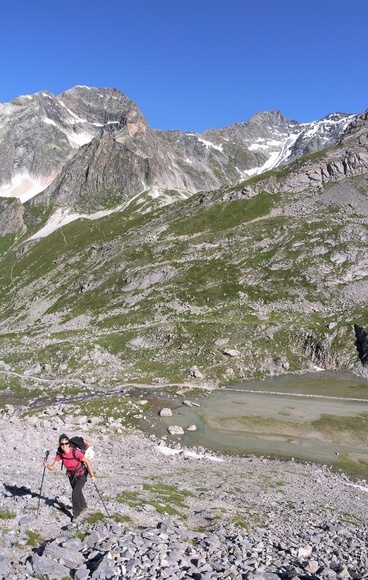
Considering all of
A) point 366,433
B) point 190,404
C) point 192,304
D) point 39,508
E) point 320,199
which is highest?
point 320,199

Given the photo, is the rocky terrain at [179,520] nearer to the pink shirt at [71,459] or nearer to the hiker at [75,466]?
the hiker at [75,466]

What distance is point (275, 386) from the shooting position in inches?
2707

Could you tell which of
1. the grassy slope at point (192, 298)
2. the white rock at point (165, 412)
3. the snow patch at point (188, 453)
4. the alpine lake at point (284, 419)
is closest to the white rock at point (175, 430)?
the alpine lake at point (284, 419)

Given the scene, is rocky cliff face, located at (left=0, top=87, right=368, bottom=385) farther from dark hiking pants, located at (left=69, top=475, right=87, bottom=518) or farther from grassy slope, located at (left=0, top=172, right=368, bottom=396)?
dark hiking pants, located at (left=69, top=475, right=87, bottom=518)

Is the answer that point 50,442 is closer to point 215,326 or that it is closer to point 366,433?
point 366,433

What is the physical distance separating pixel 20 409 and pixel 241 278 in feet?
233

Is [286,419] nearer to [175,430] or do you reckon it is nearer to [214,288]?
[175,430]

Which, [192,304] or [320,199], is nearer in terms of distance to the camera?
[192,304]

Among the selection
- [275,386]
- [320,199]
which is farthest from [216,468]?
[320,199]

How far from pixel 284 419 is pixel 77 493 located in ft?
137

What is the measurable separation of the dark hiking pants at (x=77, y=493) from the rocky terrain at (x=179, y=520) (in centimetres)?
55

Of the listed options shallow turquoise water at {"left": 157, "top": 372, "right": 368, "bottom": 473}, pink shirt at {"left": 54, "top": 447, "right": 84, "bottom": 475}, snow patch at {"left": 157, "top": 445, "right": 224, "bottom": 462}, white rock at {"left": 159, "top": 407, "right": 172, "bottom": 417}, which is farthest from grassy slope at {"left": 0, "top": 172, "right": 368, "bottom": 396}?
pink shirt at {"left": 54, "top": 447, "right": 84, "bottom": 475}

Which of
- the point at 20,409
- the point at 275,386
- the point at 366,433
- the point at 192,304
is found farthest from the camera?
the point at 192,304

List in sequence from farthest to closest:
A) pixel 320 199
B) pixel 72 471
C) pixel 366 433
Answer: pixel 320 199 → pixel 366 433 → pixel 72 471
